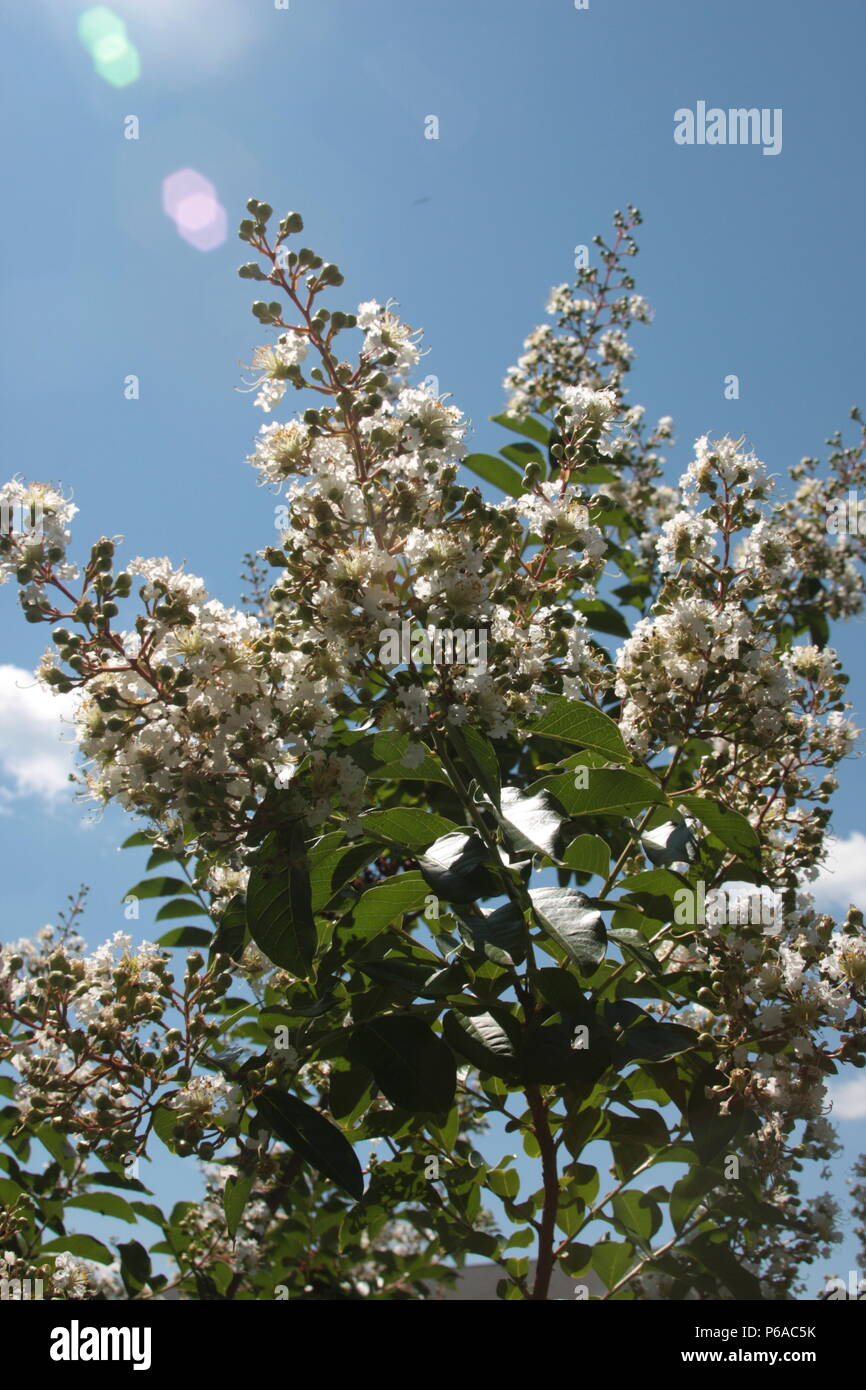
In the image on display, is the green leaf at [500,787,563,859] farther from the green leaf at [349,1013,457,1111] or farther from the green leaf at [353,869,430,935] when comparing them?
the green leaf at [349,1013,457,1111]

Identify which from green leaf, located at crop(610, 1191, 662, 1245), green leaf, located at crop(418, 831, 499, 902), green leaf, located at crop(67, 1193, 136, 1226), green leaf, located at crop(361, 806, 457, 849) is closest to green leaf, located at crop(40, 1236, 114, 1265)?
green leaf, located at crop(67, 1193, 136, 1226)

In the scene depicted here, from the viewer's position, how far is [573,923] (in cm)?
160

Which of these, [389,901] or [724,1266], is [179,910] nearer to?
[389,901]

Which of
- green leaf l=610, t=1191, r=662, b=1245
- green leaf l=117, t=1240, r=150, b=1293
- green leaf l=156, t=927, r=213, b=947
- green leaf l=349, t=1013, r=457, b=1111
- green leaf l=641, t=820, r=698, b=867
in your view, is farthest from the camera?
green leaf l=156, t=927, r=213, b=947

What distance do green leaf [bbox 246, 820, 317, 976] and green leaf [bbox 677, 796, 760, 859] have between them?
83 centimetres

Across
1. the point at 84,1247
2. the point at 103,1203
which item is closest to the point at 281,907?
the point at 103,1203

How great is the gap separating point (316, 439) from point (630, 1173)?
5.20 ft

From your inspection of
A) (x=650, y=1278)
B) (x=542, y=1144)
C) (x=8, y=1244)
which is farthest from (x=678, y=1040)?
(x=8, y=1244)

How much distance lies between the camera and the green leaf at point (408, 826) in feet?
6.14

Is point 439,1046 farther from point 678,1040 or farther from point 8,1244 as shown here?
point 8,1244

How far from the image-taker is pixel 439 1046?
1.79 m

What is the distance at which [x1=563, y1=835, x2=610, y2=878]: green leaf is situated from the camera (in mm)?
2002

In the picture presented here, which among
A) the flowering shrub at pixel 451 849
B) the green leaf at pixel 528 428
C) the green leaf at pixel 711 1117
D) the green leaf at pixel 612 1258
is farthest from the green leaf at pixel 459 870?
the green leaf at pixel 528 428

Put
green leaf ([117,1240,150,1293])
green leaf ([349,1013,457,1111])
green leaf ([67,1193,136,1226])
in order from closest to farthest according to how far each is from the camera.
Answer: green leaf ([349,1013,457,1111]) < green leaf ([67,1193,136,1226]) < green leaf ([117,1240,150,1293])
